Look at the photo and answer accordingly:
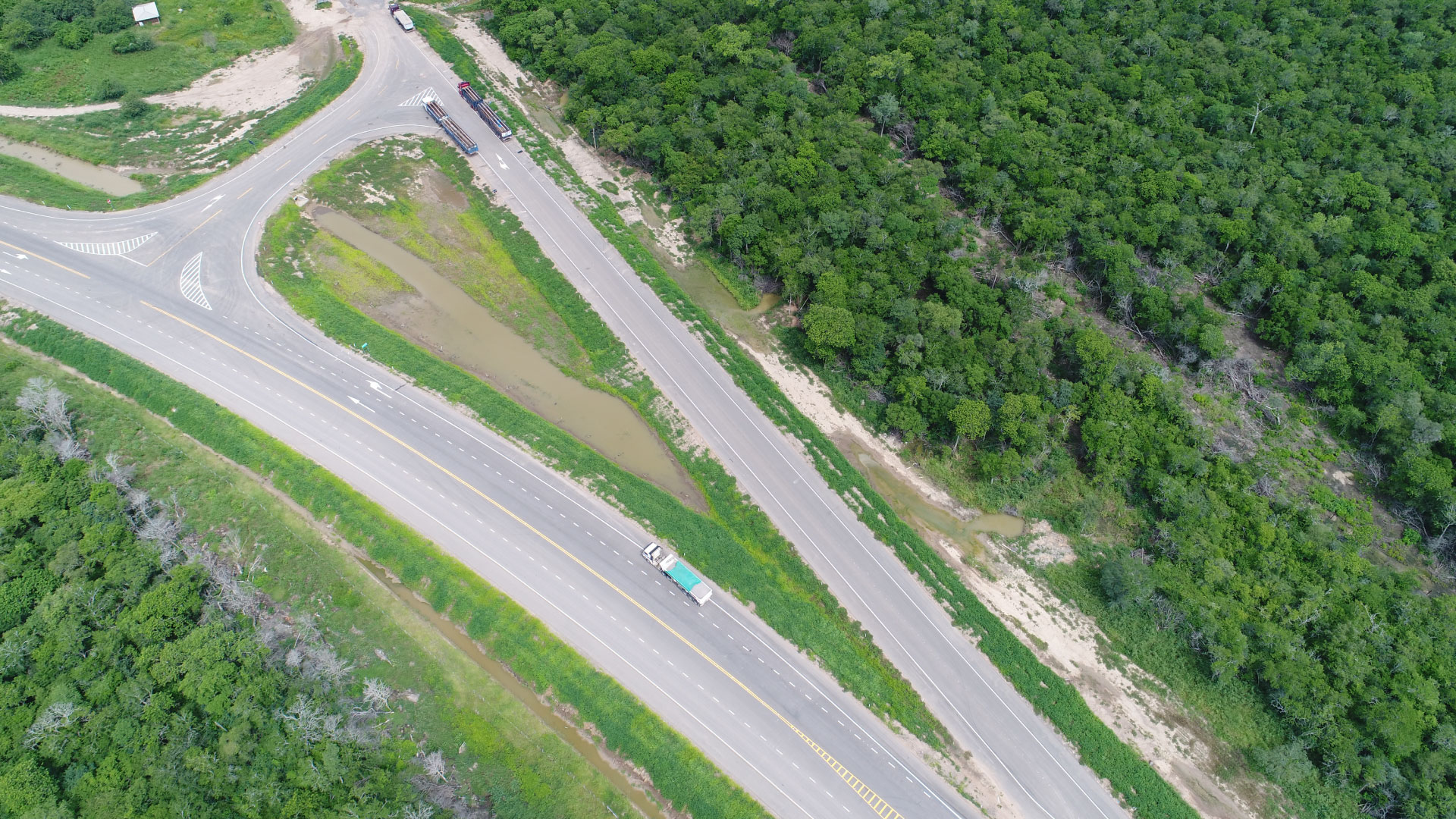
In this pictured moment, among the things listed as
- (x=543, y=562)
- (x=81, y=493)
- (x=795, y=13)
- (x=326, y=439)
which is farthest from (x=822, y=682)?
(x=795, y=13)

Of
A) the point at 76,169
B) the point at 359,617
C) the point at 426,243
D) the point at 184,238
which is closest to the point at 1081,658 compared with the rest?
the point at 359,617

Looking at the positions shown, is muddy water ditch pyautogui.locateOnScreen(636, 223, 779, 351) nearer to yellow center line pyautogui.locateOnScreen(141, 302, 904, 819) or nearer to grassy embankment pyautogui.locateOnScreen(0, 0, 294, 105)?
yellow center line pyautogui.locateOnScreen(141, 302, 904, 819)

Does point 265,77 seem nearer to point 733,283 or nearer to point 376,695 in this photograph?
point 733,283

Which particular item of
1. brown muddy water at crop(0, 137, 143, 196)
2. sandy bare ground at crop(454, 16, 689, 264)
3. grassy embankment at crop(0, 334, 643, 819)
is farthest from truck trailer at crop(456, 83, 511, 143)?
grassy embankment at crop(0, 334, 643, 819)

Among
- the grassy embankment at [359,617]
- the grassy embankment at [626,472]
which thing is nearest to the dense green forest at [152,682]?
the grassy embankment at [359,617]

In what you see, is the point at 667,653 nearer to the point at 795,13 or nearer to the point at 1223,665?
the point at 1223,665

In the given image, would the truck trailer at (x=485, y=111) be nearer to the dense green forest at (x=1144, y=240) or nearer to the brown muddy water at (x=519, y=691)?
the dense green forest at (x=1144, y=240)
